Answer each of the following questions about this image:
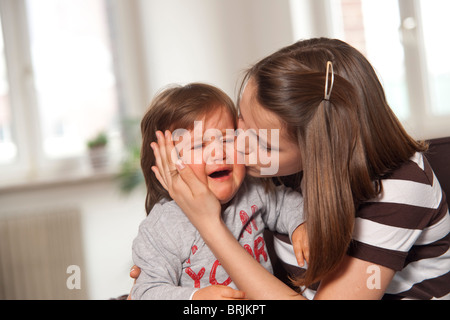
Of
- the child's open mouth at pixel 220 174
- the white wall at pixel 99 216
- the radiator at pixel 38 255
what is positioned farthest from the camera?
the white wall at pixel 99 216

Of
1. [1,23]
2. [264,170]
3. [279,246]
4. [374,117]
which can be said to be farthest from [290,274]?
[1,23]

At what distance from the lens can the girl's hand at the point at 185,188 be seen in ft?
2.97

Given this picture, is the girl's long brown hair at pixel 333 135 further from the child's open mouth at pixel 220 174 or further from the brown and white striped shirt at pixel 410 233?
the child's open mouth at pixel 220 174

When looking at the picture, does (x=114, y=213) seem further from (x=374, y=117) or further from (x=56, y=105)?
(x=374, y=117)

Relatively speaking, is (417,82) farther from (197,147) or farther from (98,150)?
(98,150)

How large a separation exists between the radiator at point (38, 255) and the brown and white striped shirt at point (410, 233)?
2.59m

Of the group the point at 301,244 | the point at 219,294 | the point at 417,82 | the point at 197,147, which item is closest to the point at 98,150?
the point at 417,82

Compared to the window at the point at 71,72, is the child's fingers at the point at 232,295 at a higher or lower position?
lower

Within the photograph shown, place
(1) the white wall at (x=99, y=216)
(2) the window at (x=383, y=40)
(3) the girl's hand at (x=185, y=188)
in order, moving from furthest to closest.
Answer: (1) the white wall at (x=99, y=216), (2) the window at (x=383, y=40), (3) the girl's hand at (x=185, y=188)

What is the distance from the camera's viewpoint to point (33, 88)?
11.0 feet

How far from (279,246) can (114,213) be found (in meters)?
2.35

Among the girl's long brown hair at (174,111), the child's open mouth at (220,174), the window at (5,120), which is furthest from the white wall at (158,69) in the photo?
the child's open mouth at (220,174)

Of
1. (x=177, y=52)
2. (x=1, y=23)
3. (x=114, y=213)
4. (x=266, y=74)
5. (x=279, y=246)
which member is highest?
(x=1, y=23)

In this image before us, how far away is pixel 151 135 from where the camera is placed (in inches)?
44.5
